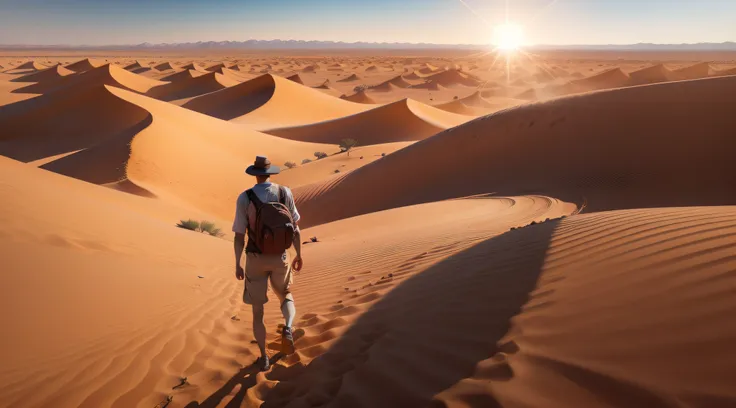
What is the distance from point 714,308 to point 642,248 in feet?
3.69

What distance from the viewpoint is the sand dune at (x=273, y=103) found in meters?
41.5

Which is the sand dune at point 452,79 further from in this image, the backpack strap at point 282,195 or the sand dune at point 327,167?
the backpack strap at point 282,195

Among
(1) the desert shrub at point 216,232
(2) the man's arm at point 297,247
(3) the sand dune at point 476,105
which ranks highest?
(3) the sand dune at point 476,105

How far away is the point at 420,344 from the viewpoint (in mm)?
3111

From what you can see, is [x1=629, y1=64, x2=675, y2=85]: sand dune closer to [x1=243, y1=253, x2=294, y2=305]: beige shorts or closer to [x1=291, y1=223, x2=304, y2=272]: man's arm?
[x1=291, y1=223, x2=304, y2=272]: man's arm

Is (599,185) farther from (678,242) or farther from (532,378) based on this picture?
(532,378)

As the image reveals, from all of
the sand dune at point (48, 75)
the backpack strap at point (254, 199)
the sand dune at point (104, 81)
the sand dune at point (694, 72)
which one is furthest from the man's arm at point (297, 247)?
the sand dune at point (48, 75)

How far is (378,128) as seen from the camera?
30.5 m

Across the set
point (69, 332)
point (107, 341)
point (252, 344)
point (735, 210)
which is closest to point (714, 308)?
point (735, 210)

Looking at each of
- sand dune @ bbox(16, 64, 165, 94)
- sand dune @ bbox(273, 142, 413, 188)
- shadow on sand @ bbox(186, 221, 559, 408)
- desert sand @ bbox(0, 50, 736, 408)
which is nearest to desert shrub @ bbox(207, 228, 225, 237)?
desert sand @ bbox(0, 50, 736, 408)

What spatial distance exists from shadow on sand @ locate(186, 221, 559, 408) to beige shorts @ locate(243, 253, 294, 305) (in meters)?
0.59

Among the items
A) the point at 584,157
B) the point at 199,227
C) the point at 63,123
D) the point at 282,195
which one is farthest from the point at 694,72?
the point at 63,123

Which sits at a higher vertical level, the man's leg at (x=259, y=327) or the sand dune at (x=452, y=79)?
the sand dune at (x=452, y=79)

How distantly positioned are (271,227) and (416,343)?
136cm
